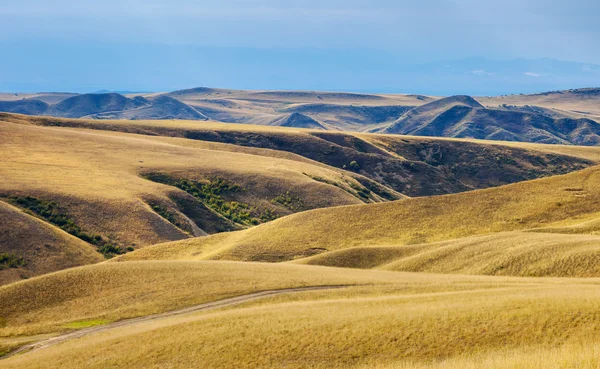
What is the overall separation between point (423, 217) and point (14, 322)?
52.1m

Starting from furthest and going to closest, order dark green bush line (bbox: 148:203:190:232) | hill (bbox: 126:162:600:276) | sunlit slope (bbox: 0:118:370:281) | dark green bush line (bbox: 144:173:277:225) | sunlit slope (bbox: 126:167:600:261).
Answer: dark green bush line (bbox: 144:173:277:225) → dark green bush line (bbox: 148:203:190:232) → sunlit slope (bbox: 0:118:370:281) → sunlit slope (bbox: 126:167:600:261) → hill (bbox: 126:162:600:276)

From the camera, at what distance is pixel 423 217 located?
82.8 metres

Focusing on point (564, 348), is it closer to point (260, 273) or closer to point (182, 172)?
point (260, 273)

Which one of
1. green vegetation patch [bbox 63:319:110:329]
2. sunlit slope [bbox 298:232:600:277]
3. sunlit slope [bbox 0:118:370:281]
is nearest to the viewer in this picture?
green vegetation patch [bbox 63:319:110:329]

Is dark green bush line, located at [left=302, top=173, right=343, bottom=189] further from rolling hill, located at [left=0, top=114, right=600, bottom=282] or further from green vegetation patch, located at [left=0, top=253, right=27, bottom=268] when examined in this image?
green vegetation patch, located at [left=0, top=253, right=27, bottom=268]

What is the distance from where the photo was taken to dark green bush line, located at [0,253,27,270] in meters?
78.8

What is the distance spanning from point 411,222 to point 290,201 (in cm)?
5252

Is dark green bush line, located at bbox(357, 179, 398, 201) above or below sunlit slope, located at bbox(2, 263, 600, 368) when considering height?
below

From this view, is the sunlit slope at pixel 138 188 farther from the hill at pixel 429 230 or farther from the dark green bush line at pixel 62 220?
the hill at pixel 429 230

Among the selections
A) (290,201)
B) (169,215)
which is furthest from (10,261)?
(290,201)

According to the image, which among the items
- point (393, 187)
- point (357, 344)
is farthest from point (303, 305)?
point (393, 187)

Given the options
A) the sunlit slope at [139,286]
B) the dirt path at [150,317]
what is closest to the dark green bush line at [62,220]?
the sunlit slope at [139,286]

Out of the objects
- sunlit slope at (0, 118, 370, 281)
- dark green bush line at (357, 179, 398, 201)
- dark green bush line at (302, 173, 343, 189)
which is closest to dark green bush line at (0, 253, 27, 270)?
sunlit slope at (0, 118, 370, 281)

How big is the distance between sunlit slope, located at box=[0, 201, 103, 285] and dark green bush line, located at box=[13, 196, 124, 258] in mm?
2184
